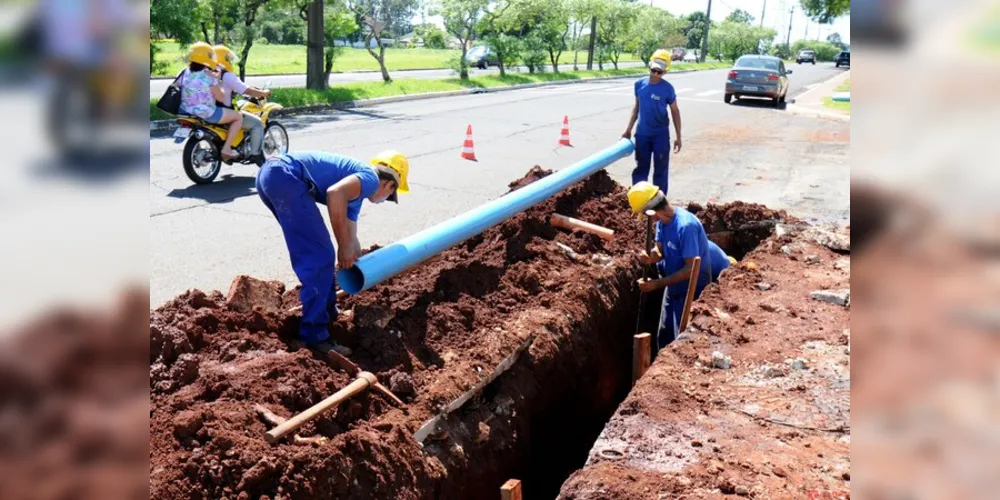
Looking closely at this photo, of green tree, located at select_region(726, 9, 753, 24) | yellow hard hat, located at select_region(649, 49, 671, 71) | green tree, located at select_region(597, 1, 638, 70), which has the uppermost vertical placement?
green tree, located at select_region(726, 9, 753, 24)

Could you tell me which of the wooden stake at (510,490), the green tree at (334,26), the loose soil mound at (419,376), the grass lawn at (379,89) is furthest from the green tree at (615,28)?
the wooden stake at (510,490)

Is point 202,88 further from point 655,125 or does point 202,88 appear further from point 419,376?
point 419,376

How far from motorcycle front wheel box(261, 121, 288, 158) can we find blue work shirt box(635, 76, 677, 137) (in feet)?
16.7

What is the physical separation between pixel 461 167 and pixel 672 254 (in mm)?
5901

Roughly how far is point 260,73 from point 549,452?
28972mm

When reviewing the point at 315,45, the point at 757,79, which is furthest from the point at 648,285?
the point at 757,79

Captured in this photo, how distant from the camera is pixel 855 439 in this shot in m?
1.16

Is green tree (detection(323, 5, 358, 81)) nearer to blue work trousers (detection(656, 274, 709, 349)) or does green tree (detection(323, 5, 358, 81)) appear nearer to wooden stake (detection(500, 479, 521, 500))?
blue work trousers (detection(656, 274, 709, 349))

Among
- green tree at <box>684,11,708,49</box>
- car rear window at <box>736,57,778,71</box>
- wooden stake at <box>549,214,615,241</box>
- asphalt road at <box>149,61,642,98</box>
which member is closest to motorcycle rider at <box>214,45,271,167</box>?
wooden stake at <box>549,214,615,241</box>

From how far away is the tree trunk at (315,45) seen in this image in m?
20.5

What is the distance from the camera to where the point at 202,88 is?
31.6 ft

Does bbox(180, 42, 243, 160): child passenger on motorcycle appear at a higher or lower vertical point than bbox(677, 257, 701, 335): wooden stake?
higher

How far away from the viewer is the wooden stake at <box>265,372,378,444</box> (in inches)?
148

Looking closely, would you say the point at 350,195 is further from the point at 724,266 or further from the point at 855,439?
the point at 724,266
